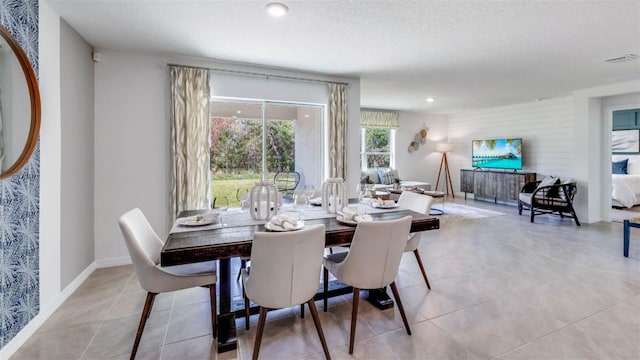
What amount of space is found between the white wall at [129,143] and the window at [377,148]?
502 centimetres

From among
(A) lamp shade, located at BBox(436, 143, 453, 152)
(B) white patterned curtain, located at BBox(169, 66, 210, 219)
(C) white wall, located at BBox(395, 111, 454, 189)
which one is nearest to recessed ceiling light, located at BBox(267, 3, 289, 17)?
(B) white patterned curtain, located at BBox(169, 66, 210, 219)

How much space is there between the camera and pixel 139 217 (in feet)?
7.40

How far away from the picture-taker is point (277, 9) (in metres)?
2.47

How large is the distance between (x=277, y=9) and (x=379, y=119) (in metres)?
5.69

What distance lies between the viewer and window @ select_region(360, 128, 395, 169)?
318 inches

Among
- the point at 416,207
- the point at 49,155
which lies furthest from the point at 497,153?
A: the point at 49,155

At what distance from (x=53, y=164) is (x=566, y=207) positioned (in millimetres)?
7260

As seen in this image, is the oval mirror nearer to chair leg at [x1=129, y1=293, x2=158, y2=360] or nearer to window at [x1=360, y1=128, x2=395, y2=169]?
chair leg at [x1=129, y1=293, x2=158, y2=360]

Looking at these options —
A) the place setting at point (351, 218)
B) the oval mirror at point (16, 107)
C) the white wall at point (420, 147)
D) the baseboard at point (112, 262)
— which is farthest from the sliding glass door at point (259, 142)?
the white wall at point (420, 147)

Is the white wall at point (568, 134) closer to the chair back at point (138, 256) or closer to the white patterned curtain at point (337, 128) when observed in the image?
the white patterned curtain at point (337, 128)

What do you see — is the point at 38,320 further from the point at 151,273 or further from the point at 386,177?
the point at 386,177

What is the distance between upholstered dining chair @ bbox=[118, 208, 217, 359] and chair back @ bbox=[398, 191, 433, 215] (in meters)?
1.85

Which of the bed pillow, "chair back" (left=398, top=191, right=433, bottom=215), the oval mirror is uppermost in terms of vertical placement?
the oval mirror

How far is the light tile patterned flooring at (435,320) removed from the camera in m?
1.92
